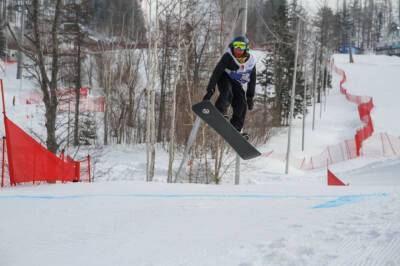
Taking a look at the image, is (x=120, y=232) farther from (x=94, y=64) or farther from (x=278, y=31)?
(x=94, y=64)

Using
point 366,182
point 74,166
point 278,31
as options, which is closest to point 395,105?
point 278,31

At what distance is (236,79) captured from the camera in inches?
305

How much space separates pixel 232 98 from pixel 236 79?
44 cm

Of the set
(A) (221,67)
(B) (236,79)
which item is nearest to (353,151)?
(B) (236,79)

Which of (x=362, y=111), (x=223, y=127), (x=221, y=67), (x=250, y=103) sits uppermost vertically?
(x=221, y=67)

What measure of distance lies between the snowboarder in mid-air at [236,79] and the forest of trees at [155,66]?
5731 millimetres

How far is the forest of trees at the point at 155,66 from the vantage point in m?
18.1

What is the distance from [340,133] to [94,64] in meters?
25.9

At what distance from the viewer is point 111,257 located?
4.98 meters

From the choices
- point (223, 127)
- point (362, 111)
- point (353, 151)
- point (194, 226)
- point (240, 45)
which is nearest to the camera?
point (194, 226)

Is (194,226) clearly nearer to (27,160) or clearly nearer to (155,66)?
(27,160)

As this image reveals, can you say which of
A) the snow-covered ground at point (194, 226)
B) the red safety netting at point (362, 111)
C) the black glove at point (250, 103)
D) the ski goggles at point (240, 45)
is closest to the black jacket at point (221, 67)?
the ski goggles at point (240, 45)

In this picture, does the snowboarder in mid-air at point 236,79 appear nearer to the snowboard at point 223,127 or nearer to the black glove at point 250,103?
the black glove at point 250,103

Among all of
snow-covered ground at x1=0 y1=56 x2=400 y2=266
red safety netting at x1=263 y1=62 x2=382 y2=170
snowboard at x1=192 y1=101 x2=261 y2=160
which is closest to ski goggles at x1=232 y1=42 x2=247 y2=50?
snowboard at x1=192 y1=101 x2=261 y2=160
